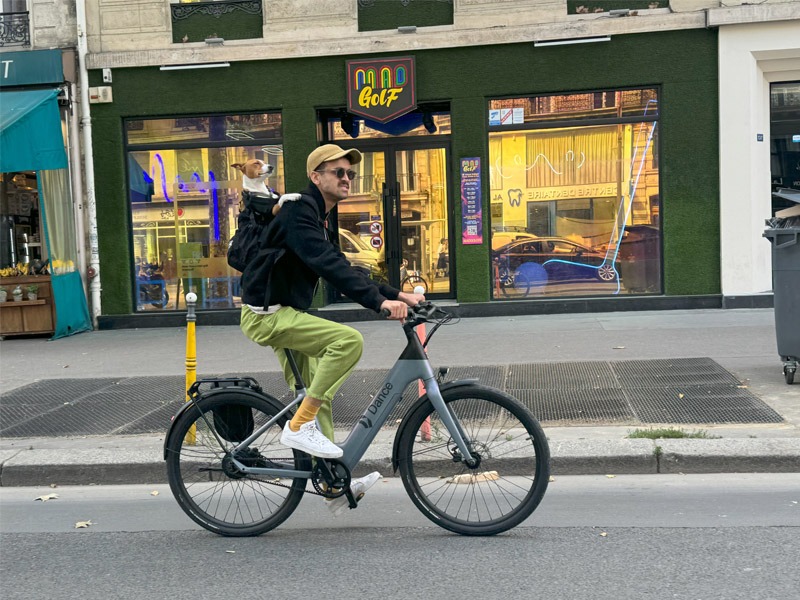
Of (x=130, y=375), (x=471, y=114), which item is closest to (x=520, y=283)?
(x=471, y=114)

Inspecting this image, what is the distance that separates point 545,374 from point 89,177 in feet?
27.8

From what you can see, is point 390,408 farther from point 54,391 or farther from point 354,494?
point 54,391

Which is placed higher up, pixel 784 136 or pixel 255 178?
pixel 784 136

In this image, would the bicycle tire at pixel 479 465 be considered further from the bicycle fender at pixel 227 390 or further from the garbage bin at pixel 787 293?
the garbage bin at pixel 787 293

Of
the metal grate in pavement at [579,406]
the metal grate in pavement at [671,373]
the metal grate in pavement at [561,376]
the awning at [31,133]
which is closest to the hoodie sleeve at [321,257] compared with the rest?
the metal grate in pavement at [579,406]

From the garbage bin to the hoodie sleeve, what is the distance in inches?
174

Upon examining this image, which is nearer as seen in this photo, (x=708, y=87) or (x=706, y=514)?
(x=706, y=514)

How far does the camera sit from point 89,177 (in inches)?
519

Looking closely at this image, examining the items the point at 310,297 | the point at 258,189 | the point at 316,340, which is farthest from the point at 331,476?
the point at 258,189

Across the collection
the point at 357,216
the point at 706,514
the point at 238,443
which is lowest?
the point at 706,514

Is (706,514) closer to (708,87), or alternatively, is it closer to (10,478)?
(10,478)

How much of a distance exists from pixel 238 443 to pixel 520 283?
8789 mm

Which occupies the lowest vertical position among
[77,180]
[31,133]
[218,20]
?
[77,180]

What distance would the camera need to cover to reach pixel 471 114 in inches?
493
